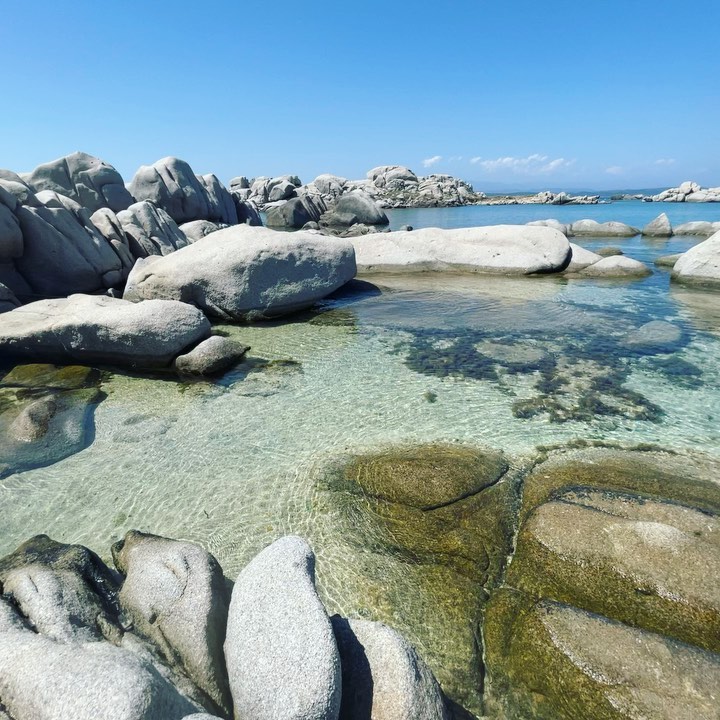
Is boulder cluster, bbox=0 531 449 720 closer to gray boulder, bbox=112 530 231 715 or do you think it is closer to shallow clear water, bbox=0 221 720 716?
gray boulder, bbox=112 530 231 715

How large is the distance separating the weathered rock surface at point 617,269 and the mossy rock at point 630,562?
15.9 meters

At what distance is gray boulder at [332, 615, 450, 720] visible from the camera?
2.88 m

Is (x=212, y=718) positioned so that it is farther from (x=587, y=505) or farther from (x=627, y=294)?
(x=627, y=294)

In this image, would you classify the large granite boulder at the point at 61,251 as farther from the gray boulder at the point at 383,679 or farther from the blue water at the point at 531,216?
the blue water at the point at 531,216

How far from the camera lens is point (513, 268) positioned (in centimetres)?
1903

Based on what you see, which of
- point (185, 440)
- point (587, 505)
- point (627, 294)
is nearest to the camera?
point (587, 505)

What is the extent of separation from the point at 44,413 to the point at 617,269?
773 inches

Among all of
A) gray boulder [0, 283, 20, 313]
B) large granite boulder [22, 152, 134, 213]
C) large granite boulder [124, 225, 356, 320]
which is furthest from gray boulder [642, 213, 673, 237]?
gray boulder [0, 283, 20, 313]

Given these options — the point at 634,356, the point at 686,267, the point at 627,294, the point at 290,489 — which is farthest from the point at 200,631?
the point at 686,267

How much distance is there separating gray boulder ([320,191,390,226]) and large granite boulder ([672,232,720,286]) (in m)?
29.4

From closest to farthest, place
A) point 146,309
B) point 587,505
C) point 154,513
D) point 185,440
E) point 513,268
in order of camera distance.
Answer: point 587,505
point 154,513
point 185,440
point 146,309
point 513,268

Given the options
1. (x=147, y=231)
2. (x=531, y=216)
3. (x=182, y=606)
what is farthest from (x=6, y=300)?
(x=531, y=216)

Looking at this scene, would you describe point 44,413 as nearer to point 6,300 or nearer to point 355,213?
point 6,300

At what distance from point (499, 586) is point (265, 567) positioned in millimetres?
2352
